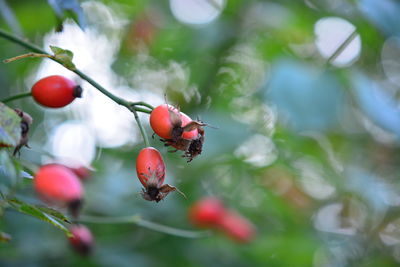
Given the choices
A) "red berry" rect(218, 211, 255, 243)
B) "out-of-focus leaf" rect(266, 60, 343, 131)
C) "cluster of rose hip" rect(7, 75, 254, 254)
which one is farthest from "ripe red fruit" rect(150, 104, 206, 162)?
"red berry" rect(218, 211, 255, 243)

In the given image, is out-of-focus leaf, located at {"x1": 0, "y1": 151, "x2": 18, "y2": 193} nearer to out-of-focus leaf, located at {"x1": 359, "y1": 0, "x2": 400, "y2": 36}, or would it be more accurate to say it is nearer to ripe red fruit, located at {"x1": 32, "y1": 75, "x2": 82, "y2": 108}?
ripe red fruit, located at {"x1": 32, "y1": 75, "x2": 82, "y2": 108}

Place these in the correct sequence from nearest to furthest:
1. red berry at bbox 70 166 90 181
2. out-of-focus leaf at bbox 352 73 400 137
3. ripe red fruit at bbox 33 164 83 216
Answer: ripe red fruit at bbox 33 164 83 216 < red berry at bbox 70 166 90 181 < out-of-focus leaf at bbox 352 73 400 137

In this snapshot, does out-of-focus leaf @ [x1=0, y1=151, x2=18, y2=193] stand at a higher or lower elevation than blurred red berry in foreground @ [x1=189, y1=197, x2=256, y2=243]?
higher

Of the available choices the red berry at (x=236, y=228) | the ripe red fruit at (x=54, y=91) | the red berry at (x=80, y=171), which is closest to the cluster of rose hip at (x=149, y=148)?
the ripe red fruit at (x=54, y=91)

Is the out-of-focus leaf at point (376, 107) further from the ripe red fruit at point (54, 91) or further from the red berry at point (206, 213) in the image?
the ripe red fruit at point (54, 91)

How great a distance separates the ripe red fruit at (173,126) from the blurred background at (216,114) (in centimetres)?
125

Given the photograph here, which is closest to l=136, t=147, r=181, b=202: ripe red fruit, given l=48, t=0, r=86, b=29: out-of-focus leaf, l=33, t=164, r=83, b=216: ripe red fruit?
l=48, t=0, r=86, b=29: out-of-focus leaf

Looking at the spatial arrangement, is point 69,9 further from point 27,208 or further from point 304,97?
A: point 304,97

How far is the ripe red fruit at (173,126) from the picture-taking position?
104 centimetres

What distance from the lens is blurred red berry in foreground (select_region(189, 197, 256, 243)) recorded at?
298cm

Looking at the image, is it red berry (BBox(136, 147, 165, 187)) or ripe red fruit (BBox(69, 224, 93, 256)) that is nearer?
red berry (BBox(136, 147, 165, 187))

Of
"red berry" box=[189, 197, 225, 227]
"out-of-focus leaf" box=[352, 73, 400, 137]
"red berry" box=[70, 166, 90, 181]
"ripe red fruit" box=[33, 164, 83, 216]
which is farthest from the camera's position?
"red berry" box=[189, 197, 225, 227]

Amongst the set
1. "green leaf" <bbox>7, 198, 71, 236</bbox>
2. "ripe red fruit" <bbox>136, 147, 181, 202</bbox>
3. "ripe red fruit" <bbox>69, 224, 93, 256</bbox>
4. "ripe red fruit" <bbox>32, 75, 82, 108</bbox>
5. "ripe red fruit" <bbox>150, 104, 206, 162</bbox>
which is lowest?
"ripe red fruit" <bbox>69, 224, 93, 256</bbox>

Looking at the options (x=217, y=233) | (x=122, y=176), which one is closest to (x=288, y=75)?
(x=122, y=176)
